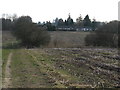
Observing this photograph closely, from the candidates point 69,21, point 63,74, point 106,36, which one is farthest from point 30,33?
point 69,21

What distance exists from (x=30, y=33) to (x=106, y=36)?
55.1ft

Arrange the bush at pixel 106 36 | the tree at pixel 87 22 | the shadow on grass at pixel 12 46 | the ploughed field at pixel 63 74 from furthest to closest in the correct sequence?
1. the tree at pixel 87 22
2. the bush at pixel 106 36
3. the shadow on grass at pixel 12 46
4. the ploughed field at pixel 63 74

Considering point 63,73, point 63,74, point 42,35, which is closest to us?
point 63,74

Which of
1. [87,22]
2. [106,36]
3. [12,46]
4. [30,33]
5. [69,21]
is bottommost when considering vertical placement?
[12,46]

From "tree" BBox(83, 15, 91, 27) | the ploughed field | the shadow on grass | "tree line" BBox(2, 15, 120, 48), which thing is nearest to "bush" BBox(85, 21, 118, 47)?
"tree line" BBox(2, 15, 120, 48)

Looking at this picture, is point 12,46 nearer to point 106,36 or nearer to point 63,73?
point 106,36

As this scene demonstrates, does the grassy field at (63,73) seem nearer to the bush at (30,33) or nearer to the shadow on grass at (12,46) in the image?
the shadow on grass at (12,46)

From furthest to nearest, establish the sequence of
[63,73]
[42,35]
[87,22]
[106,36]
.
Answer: [87,22]
[106,36]
[42,35]
[63,73]

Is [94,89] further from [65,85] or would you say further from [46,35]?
[46,35]

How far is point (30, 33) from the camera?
190 feet

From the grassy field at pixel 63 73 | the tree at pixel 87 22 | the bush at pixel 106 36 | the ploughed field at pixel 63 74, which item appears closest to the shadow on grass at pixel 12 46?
the bush at pixel 106 36

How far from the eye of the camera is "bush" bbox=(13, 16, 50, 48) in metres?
57.6

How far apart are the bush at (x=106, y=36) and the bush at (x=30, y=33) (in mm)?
10420

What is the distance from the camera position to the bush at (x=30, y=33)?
189ft
